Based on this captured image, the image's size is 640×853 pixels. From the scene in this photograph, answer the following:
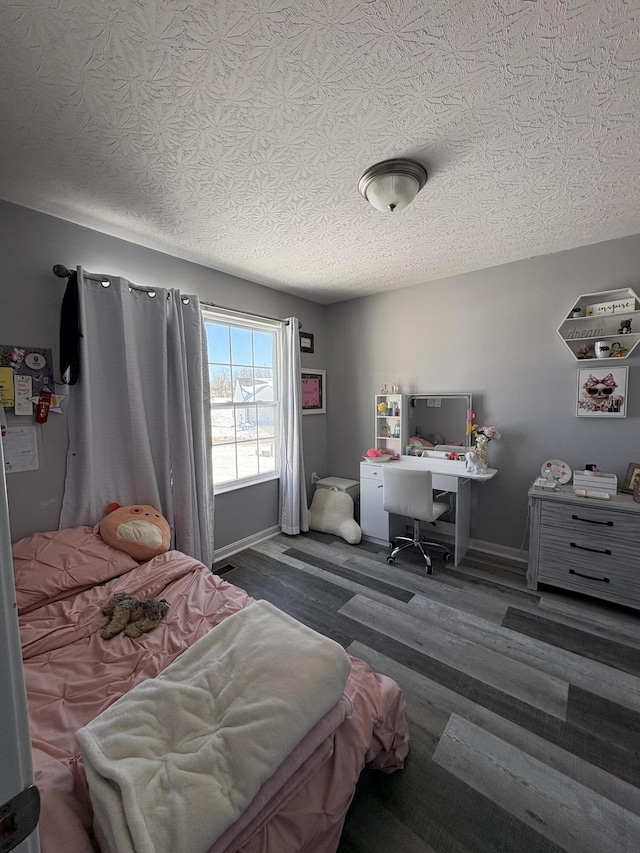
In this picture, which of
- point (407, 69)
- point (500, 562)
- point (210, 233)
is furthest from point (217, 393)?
point (500, 562)

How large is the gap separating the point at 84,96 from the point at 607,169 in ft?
7.38

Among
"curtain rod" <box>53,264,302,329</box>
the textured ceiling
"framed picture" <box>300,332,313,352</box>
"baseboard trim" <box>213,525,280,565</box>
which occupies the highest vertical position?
the textured ceiling

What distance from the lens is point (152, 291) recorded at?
2334mm

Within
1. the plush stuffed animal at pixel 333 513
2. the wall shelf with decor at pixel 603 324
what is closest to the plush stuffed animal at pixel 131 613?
the plush stuffed animal at pixel 333 513

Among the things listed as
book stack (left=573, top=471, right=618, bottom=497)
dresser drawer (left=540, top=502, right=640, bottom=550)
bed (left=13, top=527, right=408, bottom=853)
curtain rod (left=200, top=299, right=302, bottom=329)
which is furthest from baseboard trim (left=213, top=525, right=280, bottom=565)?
book stack (left=573, top=471, right=618, bottom=497)

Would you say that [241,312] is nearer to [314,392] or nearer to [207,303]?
[207,303]

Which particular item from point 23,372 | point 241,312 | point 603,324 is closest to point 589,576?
point 603,324

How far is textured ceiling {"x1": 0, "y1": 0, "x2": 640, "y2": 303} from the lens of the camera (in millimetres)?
1005

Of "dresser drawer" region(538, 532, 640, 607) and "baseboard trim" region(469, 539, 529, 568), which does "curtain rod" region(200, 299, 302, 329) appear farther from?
"dresser drawer" region(538, 532, 640, 607)

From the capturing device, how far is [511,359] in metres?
2.88

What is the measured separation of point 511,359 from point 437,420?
810mm

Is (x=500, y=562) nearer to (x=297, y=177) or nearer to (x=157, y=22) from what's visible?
(x=297, y=177)

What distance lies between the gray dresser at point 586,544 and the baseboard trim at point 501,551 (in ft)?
1.41

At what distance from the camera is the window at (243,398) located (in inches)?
118
